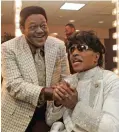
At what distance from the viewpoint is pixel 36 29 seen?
135 cm

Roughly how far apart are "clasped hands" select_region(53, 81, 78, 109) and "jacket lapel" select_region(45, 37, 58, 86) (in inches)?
7.5

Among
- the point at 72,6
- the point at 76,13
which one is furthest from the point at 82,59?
the point at 76,13

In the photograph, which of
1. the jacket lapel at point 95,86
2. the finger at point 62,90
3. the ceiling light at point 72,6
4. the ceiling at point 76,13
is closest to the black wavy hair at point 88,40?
the jacket lapel at point 95,86

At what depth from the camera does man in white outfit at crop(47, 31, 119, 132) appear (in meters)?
1.11

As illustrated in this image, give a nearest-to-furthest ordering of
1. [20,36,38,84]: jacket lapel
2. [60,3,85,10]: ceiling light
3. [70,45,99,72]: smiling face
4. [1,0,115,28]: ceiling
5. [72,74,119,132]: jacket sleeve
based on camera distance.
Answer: [72,74,119,132]: jacket sleeve < [70,45,99,72]: smiling face < [20,36,38,84]: jacket lapel < [1,0,115,28]: ceiling < [60,3,85,10]: ceiling light

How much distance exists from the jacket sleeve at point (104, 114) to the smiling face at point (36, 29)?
0.39 m

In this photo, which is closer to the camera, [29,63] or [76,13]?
[29,63]

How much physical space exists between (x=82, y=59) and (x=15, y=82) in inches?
13.2

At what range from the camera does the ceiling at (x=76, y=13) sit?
5148 mm

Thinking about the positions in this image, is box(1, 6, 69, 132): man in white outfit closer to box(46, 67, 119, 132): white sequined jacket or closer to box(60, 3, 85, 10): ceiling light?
box(46, 67, 119, 132): white sequined jacket

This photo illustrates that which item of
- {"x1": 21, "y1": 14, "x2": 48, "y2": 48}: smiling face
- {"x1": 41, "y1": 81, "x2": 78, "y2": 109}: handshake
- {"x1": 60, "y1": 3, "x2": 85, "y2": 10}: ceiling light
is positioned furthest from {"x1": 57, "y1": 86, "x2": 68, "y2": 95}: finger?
{"x1": 60, "y1": 3, "x2": 85, "y2": 10}: ceiling light

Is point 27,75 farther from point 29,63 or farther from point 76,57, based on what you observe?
point 76,57

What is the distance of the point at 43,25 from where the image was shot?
1.37 meters

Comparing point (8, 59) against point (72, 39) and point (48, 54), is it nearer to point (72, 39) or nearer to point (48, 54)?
point (48, 54)
